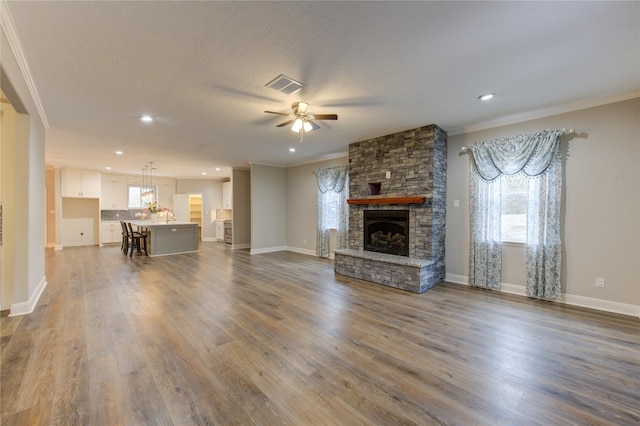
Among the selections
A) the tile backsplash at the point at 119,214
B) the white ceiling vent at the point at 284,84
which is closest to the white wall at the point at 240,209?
the tile backsplash at the point at 119,214

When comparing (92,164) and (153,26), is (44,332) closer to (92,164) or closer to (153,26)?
(153,26)

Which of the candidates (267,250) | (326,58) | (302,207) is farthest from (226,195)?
(326,58)

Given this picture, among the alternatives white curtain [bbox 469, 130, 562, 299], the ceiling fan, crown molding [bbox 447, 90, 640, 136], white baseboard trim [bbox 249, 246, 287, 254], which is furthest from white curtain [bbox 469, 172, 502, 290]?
white baseboard trim [bbox 249, 246, 287, 254]

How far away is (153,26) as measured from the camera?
1.99 metres

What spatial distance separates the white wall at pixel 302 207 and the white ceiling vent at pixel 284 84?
13.0 feet

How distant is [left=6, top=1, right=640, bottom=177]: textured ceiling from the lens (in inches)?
73.7

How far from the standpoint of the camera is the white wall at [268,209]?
25.0 feet

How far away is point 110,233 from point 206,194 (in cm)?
357

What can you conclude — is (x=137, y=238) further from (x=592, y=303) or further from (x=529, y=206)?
(x=592, y=303)

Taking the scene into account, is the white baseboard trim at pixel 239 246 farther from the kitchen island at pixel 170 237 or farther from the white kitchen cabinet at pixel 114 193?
the white kitchen cabinet at pixel 114 193

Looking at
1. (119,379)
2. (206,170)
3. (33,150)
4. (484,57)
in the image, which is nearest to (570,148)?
(484,57)

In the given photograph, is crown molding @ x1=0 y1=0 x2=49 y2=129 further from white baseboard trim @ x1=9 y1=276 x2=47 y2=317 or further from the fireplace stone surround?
the fireplace stone surround

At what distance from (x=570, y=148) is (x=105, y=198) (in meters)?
12.7

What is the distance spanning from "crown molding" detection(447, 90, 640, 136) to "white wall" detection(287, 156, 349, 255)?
340cm
